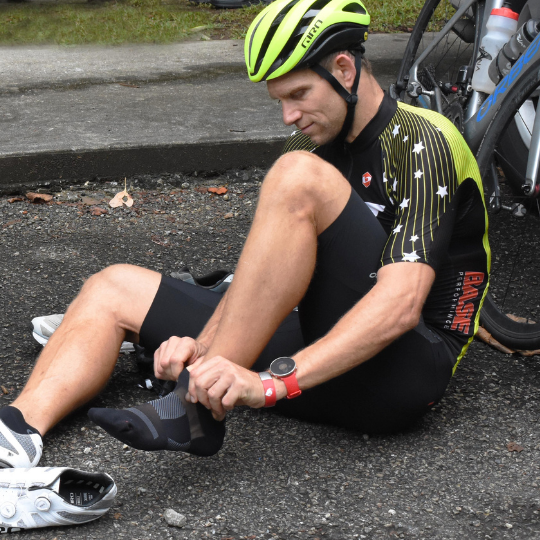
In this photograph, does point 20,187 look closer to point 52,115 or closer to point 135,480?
point 52,115

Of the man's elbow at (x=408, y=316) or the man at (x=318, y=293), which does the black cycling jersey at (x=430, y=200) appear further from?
the man's elbow at (x=408, y=316)

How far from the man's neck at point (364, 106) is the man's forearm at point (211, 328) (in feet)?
2.22

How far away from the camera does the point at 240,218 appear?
4348mm

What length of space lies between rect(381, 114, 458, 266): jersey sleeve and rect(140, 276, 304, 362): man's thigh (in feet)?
1.53

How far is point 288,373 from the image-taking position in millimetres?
2047

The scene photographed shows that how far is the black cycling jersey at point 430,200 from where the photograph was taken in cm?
219

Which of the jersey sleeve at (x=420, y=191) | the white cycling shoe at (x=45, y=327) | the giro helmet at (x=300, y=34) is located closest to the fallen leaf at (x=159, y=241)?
the white cycling shoe at (x=45, y=327)

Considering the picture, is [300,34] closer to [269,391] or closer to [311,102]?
[311,102]

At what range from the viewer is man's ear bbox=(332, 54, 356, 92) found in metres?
2.41

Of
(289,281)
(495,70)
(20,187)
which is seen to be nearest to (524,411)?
(289,281)

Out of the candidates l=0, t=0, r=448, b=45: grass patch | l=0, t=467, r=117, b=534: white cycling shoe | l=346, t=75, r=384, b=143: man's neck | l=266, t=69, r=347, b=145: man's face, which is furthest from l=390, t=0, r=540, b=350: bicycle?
l=0, t=0, r=448, b=45: grass patch

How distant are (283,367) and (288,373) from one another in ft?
0.09

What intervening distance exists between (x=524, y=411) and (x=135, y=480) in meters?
1.31

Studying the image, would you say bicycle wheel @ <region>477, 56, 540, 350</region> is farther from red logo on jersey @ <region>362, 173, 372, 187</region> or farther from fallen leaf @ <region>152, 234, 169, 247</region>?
fallen leaf @ <region>152, 234, 169, 247</region>
